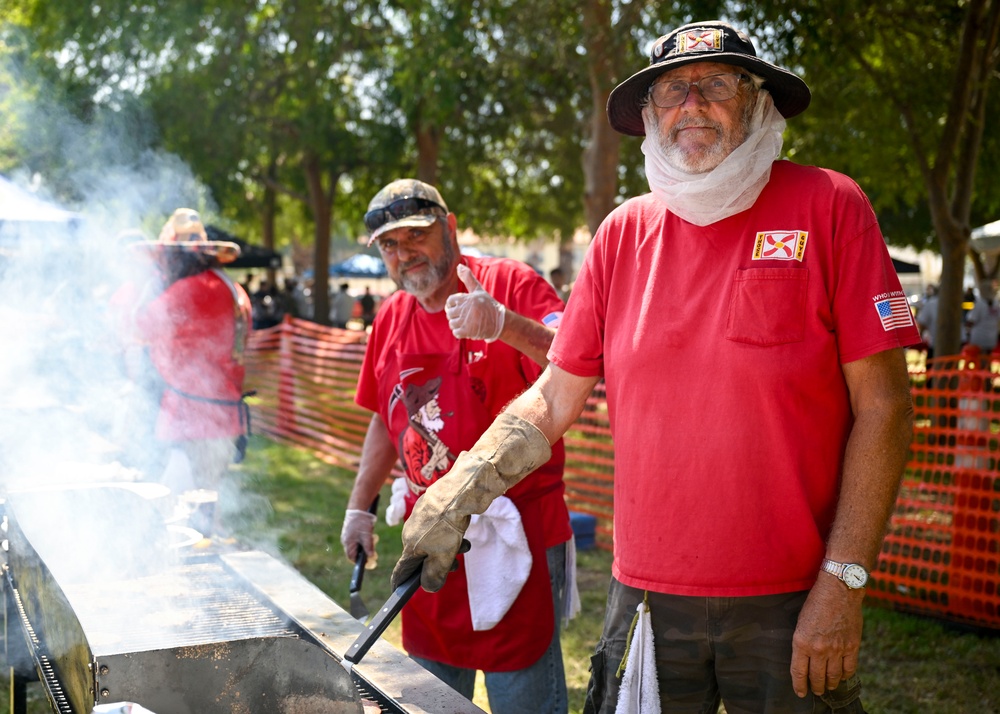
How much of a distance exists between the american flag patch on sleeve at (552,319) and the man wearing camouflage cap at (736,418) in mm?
710

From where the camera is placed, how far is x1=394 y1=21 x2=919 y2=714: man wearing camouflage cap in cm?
195

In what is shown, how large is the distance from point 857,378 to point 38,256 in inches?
299

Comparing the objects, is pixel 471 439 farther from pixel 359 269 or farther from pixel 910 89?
pixel 359 269

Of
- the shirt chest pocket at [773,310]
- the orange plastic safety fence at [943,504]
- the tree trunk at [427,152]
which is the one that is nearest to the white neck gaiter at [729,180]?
the shirt chest pocket at [773,310]

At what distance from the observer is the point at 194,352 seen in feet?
17.3

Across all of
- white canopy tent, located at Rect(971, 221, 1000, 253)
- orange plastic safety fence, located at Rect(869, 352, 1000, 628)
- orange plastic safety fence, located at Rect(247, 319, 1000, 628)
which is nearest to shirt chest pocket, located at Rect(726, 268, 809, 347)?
orange plastic safety fence, located at Rect(247, 319, 1000, 628)

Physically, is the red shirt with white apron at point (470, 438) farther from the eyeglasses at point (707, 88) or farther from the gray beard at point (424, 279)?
the eyeglasses at point (707, 88)

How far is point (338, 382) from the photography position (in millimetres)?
11094

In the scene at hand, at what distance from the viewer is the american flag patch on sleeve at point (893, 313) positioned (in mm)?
1919

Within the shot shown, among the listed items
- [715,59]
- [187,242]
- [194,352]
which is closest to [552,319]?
[715,59]

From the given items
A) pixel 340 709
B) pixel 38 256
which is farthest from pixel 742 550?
pixel 38 256

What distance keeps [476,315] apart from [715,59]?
39.2 inches

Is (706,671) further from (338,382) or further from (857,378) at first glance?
(338,382)

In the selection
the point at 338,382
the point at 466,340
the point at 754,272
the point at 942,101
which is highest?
the point at 942,101
